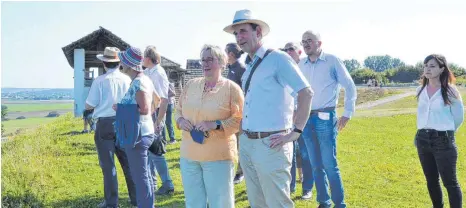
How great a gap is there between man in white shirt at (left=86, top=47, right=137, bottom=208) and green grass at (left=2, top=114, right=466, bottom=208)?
43 centimetres

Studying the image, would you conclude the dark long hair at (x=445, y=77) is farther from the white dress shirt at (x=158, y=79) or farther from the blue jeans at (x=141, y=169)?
the white dress shirt at (x=158, y=79)

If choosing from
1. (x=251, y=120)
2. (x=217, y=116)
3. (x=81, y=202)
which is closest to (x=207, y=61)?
(x=217, y=116)

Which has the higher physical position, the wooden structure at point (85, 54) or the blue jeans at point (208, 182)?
the wooden structure at point (85, 54)

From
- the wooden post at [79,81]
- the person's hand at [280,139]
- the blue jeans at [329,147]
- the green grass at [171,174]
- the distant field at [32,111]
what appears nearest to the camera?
the person's hand at [280,139]

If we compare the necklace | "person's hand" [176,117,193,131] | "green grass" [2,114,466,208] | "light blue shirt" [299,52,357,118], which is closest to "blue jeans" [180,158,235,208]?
"person's hand" [176,117,193,131]

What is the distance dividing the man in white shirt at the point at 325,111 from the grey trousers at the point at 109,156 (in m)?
2.25

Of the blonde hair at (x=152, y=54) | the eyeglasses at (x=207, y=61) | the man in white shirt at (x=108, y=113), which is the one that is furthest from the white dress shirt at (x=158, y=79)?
the eyeglasses at (x=207, y=61)

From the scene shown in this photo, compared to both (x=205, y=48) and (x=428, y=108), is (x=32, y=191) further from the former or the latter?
(x=428, y=108)

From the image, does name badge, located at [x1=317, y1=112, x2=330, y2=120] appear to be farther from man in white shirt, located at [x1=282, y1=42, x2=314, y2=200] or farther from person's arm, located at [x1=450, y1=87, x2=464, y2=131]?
A: person's arm, located at [x1=450, y1=87, x2=464, y2=131]

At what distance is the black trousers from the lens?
15.5 feet

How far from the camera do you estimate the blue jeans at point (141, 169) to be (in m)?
4.72

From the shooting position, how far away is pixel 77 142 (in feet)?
37.4

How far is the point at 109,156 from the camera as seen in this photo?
5508 millimetres

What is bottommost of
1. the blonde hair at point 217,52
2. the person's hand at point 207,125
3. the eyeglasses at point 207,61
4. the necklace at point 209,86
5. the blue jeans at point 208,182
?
the blue jeans at point 208,182
